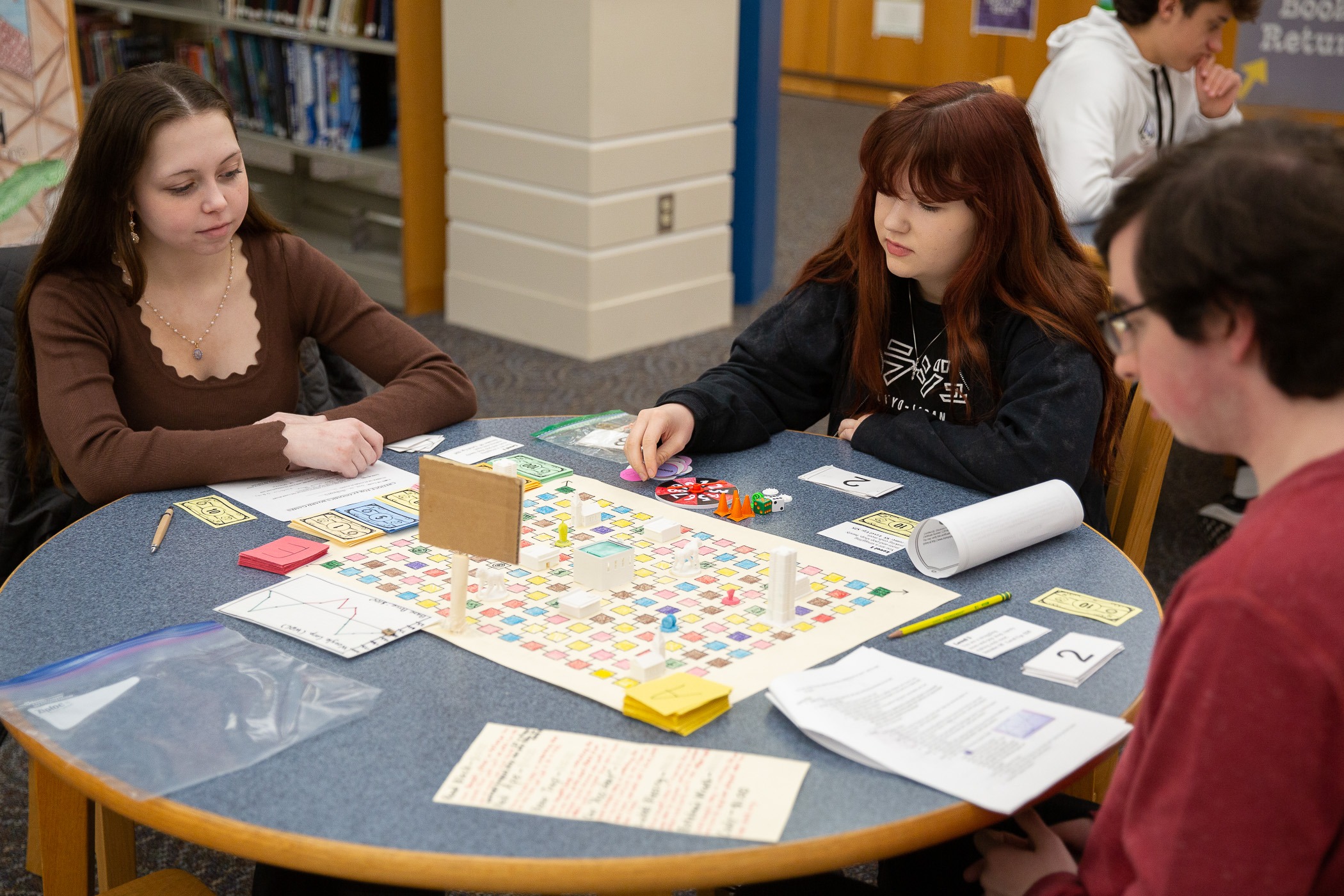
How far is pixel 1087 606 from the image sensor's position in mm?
1438

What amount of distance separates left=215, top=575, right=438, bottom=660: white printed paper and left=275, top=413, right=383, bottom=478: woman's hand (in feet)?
1.12

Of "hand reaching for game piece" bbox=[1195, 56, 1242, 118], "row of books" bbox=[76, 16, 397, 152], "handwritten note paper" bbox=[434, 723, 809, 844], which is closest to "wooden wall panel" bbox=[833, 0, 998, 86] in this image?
"row of books" bbox=[76, 16, 397, 152]

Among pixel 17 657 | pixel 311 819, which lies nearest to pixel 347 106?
pixel 17 657

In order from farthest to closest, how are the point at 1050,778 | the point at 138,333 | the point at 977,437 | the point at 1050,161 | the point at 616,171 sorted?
the point at 616,171 → the point at 1050,161 → the point at 138,333 → the point at 977,437 → the point at 1050,778

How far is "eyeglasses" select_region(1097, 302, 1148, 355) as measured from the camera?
3.19 feet

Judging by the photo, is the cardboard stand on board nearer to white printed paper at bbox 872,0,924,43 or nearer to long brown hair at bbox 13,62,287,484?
long brown hair at bbox 13,62,287,484

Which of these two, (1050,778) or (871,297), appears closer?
(1050,778)

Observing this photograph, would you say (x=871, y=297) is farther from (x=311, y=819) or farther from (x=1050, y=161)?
(x=1050, y=161)

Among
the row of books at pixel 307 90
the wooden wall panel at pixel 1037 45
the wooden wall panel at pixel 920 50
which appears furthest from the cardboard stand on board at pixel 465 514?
the wooden wall panel at pixel 920 50

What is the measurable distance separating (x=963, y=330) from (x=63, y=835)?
4.33ft

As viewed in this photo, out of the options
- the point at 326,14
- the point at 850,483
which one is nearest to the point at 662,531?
the point at 850,483

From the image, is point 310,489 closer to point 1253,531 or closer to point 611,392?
point 1253,531

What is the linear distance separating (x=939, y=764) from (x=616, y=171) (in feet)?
11.5

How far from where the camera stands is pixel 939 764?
3.65ft
